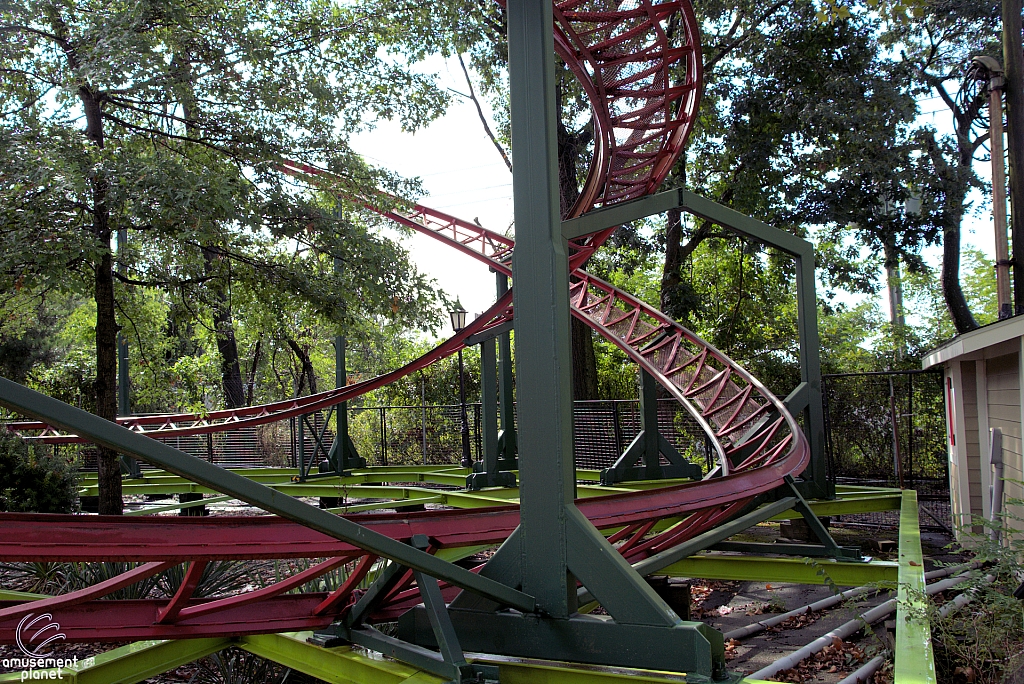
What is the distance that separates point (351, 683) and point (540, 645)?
2.80ft

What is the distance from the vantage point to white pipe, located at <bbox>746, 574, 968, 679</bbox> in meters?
3.61

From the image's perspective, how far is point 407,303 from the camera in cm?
844

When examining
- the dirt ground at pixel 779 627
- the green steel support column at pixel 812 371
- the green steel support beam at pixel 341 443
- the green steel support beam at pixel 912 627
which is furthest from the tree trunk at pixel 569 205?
the green steel support beam at pixel 912 627

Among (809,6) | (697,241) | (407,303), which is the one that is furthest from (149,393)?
(809,6)

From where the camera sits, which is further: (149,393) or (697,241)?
(697,241)

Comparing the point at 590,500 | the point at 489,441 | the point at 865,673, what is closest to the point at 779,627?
the point at 865,673

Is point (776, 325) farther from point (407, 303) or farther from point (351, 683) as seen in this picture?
point (351, 683)

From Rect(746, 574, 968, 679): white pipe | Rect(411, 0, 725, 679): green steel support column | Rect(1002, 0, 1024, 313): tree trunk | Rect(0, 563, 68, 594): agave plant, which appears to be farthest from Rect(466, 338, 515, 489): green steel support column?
Rect(1002, 0, 1024, 313): tree trunk

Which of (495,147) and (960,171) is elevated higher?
(495,147)

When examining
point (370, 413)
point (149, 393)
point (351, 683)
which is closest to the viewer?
point (351, 683)

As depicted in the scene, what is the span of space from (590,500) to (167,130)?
7150 millimetres

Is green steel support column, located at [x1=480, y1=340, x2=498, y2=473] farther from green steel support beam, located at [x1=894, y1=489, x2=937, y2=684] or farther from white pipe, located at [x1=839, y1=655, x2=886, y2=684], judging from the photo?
white pipe, located at [x1=839, y1=655, x2=886, y2=684]

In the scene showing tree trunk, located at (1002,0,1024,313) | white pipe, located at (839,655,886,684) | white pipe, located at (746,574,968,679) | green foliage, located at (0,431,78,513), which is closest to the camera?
white pipe, located at (839,655,886,684)

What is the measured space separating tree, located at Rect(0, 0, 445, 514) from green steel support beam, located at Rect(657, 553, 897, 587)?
15.9 ft
